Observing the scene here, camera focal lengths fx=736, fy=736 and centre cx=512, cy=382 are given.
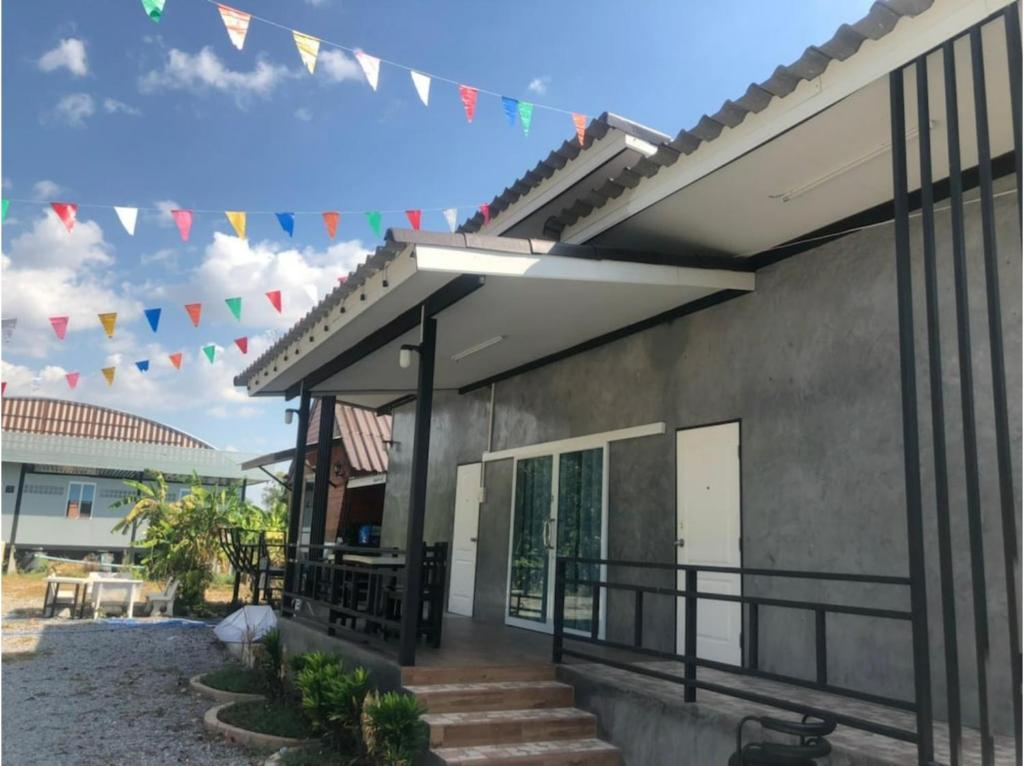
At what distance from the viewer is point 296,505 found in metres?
9.34

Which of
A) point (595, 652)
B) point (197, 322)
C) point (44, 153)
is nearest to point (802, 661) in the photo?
point (595, 652)

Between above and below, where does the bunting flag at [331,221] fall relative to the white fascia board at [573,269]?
above

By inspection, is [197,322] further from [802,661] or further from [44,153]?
[802,661]

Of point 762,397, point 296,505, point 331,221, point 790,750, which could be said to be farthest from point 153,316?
point 790,750

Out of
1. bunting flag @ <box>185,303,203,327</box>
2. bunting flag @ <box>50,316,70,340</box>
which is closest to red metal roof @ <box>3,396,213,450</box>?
bunting flag @ <box>50,316,70,340</box>

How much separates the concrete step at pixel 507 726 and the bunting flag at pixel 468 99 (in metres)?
4.86

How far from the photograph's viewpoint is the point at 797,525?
5.18 metres

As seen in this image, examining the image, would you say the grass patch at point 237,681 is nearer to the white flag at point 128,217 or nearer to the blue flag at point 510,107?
the white flag at point 128,217

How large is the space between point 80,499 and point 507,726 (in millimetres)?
20035

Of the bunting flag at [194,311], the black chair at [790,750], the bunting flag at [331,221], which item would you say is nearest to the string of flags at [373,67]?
the bunting flag at [331,221]

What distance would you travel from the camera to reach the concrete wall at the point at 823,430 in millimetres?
4258

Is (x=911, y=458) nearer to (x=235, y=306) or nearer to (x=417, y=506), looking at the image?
(x=417, y=506)

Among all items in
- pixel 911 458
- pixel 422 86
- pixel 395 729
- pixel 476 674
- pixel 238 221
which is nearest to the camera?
pixel 911 458

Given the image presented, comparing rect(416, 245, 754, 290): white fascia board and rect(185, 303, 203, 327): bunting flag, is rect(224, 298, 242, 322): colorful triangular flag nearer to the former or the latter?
rect(185, 303, 203, 327): bunting flag
